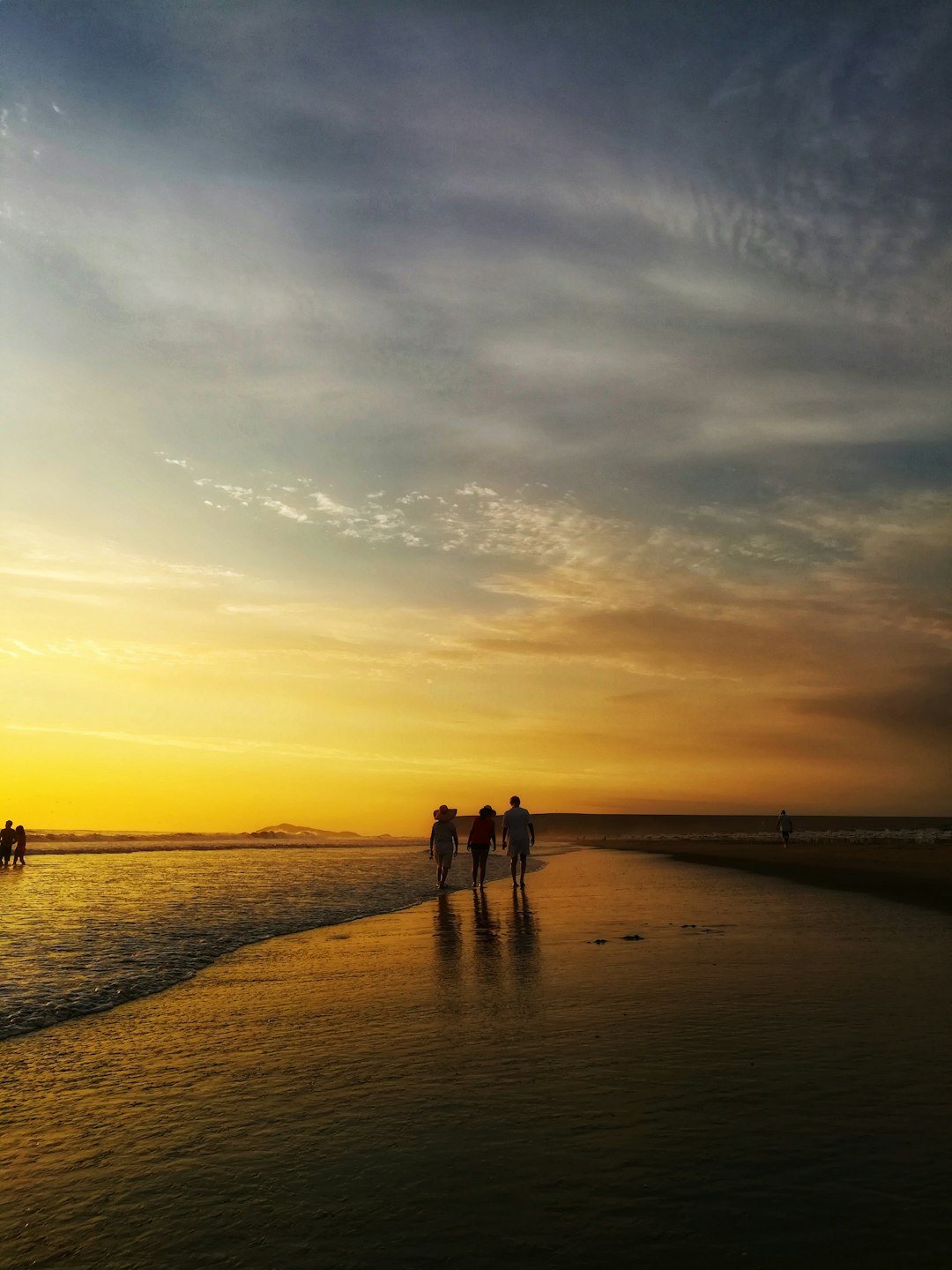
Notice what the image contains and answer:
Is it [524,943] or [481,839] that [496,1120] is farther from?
[481,839]

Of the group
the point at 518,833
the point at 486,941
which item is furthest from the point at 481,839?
the point at 486,941

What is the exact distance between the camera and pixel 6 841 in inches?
1777

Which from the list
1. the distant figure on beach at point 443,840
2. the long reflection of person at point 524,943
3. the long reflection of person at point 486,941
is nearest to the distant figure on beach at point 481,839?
the distant figure on beach at point 443,840

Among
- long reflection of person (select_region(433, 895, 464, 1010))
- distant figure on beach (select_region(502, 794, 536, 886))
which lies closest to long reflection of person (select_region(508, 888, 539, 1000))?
long reflection of person (select_region(433, 895, 464, 1010))

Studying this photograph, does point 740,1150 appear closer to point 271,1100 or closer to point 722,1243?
point 722,1243

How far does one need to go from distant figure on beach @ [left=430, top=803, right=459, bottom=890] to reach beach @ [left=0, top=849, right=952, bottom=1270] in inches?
593

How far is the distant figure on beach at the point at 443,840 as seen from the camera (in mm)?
26875

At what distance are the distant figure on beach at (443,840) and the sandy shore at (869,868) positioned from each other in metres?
10.6

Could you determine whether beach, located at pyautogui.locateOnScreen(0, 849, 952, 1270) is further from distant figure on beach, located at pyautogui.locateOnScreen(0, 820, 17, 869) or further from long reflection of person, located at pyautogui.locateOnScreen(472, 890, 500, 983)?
distant figure on beach, located at pyautogui.locateOnScreen(0, 820, 17, 869)

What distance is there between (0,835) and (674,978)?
44.1 m

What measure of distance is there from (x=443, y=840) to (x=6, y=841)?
28.7 metres

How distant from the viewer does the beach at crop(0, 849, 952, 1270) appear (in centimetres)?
427

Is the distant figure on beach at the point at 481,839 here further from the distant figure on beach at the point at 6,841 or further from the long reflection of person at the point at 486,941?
the distant figure on beach at the point at 6,841

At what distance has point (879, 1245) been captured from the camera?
159 inches
